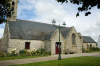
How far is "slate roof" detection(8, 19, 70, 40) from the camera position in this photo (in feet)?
66.7

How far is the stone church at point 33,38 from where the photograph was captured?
1942 cm

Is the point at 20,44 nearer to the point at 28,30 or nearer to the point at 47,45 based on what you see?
the point at 28,30

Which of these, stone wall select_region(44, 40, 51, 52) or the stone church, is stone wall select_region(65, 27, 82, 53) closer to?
the stone church

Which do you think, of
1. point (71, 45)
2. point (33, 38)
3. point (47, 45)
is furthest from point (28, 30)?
point (71, 45)

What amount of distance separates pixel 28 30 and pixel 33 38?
2.67m

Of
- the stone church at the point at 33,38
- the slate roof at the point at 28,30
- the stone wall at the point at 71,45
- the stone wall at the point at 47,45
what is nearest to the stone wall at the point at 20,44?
the stone church at the point at 33,38

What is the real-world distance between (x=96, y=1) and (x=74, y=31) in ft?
56.5

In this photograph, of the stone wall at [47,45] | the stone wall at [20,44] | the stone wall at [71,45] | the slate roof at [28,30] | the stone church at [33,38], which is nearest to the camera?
the stone wall at [20,44]

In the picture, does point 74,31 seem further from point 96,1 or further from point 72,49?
point 96,1

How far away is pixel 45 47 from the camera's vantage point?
70.1 feet

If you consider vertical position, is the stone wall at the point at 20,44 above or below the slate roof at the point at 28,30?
below

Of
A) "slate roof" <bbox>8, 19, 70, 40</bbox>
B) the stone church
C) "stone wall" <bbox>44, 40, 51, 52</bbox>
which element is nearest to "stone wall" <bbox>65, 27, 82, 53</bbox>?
the stone church

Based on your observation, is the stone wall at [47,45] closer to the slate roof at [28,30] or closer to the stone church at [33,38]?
the stone church at [33,38]

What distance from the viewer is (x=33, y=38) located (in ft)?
70.6
